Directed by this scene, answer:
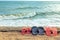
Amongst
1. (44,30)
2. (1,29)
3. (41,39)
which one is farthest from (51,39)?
(1,29)

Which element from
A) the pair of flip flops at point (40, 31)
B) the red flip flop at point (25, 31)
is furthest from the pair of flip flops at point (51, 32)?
the red flip flop at point (25, 31)

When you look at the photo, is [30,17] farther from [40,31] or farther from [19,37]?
[19,37]

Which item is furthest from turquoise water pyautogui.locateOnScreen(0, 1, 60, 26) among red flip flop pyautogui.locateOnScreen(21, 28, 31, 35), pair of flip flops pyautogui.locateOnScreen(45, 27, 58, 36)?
pair of flip flops pyautogui.locateOnScreen(45, 27, 58, 36)

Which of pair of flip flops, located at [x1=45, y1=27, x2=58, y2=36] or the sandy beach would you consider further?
pair of flip flops, located at [x1=45, y1=27, x2=58, y2=36]

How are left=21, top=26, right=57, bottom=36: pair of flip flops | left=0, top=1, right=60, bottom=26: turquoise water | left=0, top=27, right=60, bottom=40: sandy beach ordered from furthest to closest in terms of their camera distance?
left=0, top=1, right=60, bottom=26: turquoise water, left=21, top=26, right=57, bottom=36: pair of flip flops, left=0, top=27, right=60, bottom=40: sandy beach

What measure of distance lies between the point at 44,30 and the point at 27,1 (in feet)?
66.2

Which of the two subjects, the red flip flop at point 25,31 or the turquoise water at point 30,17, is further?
the turquoise water at point 30,17

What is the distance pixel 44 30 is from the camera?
11.5 ft

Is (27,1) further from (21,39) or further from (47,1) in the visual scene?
(21,39)

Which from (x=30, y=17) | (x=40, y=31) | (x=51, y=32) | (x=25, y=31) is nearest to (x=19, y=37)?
(x=25, y=31)

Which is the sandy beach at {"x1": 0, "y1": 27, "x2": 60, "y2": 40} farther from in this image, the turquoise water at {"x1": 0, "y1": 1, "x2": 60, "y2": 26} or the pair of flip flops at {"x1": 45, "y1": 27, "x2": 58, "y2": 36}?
the turquoise water at {"x1": 0, "y1": 1, "x2": 60, "y2": 26}

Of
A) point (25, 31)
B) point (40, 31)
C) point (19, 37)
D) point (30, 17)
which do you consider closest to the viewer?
point (19, 37)

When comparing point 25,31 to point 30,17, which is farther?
point 30,17

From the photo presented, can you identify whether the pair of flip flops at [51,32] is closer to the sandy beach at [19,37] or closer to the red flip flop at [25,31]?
the sandy beach at [19,37]
